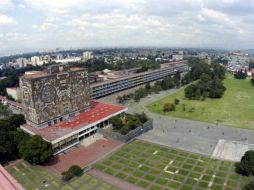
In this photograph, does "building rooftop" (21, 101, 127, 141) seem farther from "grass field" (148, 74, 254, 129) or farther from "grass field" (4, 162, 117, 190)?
"grass field" (148, 74, 254, 129)

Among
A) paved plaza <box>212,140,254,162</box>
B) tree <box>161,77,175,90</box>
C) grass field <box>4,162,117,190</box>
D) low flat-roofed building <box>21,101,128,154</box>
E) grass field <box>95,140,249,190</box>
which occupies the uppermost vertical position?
tree <box>161,77,175,90</box>

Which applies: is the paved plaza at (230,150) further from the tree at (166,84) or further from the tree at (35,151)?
the tree at (166,84)

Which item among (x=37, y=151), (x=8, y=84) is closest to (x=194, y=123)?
(x=37, y=151)

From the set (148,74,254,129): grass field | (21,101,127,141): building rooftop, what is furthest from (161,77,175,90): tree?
(21,101,127,141): building rooftop

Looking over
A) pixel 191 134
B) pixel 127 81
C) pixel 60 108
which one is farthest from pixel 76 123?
pixel 127 81

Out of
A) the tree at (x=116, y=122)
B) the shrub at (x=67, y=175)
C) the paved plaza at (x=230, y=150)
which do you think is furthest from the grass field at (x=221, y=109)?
the shrub at (x=67, y=175)

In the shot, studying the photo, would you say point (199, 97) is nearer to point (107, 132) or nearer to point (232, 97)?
point (232, 97)
